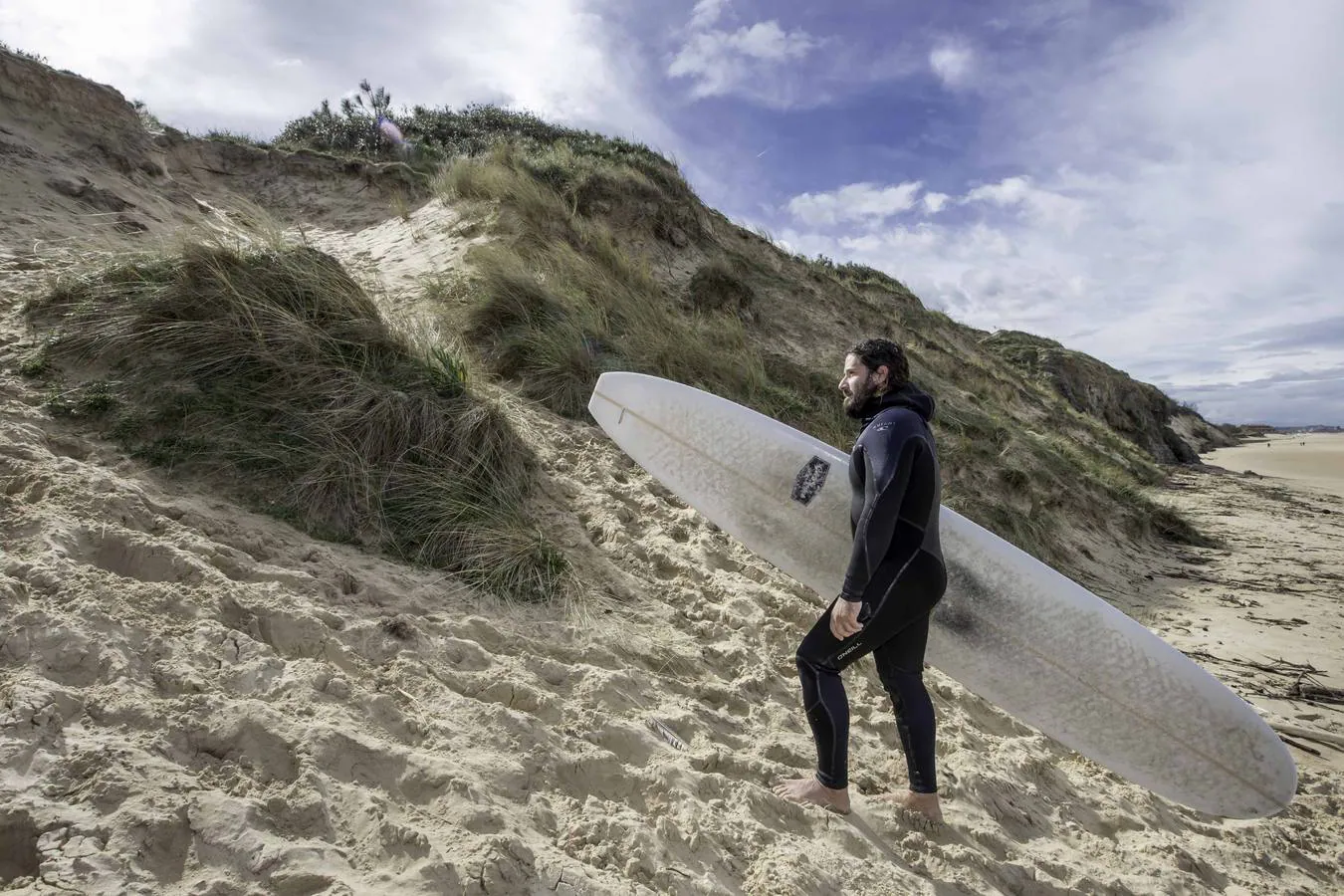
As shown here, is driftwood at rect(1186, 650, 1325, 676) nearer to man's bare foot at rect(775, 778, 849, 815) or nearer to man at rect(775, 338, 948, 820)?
man at rect(775, 338, 948, 820)

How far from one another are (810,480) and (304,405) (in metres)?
2.55

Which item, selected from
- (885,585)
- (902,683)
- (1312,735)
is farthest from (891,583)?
(1312,735)

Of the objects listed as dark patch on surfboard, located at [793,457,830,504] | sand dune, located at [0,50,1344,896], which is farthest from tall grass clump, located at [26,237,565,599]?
dark patch on surfboard, located at [793,457,830,504]

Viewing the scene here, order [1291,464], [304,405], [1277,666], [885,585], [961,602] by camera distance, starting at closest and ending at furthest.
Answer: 1. [885,585]
2. [961,602]
3. [304,405]
4. [1277,666]
5. [1291,464]

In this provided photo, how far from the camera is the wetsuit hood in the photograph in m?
2.22

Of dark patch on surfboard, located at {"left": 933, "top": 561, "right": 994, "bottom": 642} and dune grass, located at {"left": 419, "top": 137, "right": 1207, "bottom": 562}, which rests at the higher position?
dune grass, located at {"left": 419, "top": 137, "right": 1207, "bottom": 562}

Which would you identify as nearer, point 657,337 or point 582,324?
point 582,324

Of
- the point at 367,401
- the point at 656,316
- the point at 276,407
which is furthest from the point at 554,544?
the point at 656,316

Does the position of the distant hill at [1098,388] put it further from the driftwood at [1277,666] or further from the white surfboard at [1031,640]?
the white surfboard at [1031,640]

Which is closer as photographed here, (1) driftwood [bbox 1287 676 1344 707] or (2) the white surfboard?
(2) the white surfboard

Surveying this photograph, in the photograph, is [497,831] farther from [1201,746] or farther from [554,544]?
[1201,746]

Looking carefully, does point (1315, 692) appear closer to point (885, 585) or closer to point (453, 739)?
point (885, 585)

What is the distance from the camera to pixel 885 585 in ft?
7.11

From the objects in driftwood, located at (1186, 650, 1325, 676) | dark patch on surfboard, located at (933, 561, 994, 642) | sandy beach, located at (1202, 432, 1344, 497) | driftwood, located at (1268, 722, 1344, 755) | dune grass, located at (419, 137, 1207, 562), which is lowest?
driftwood, located at (1268, 722, 1344, 755)
